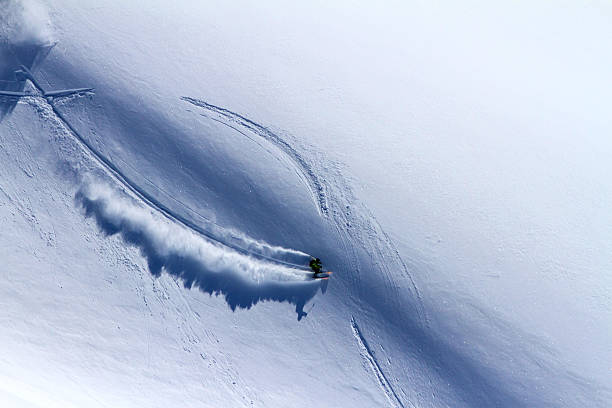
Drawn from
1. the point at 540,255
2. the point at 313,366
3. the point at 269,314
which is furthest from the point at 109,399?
the point at 540,255

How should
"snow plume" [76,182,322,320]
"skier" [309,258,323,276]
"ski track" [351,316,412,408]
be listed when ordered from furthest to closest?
"ski track" [351,316,412,408], "snow plume" [76,182,322,320], "skier" [309,258,323,276]

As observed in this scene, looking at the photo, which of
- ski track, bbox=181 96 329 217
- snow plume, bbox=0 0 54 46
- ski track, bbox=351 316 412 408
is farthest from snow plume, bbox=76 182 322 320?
snow plume, bbox=0 0 54 46

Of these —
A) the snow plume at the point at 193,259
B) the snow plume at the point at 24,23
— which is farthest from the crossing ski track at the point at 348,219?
the snow plume at the point at 24,23

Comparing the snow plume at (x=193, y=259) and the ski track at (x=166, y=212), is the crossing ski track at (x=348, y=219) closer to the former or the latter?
the ski track at (x=166, y=212)

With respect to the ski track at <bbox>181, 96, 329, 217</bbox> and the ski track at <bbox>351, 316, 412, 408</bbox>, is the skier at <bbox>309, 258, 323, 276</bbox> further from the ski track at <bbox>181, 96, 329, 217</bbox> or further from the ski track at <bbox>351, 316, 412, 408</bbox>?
the ski track at <bbox>351, 316, 412, 408</bbox>

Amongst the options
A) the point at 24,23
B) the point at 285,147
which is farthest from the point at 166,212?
the point at 24,23

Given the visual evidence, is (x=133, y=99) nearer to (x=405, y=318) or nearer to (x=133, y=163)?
(x=133, y=163)
